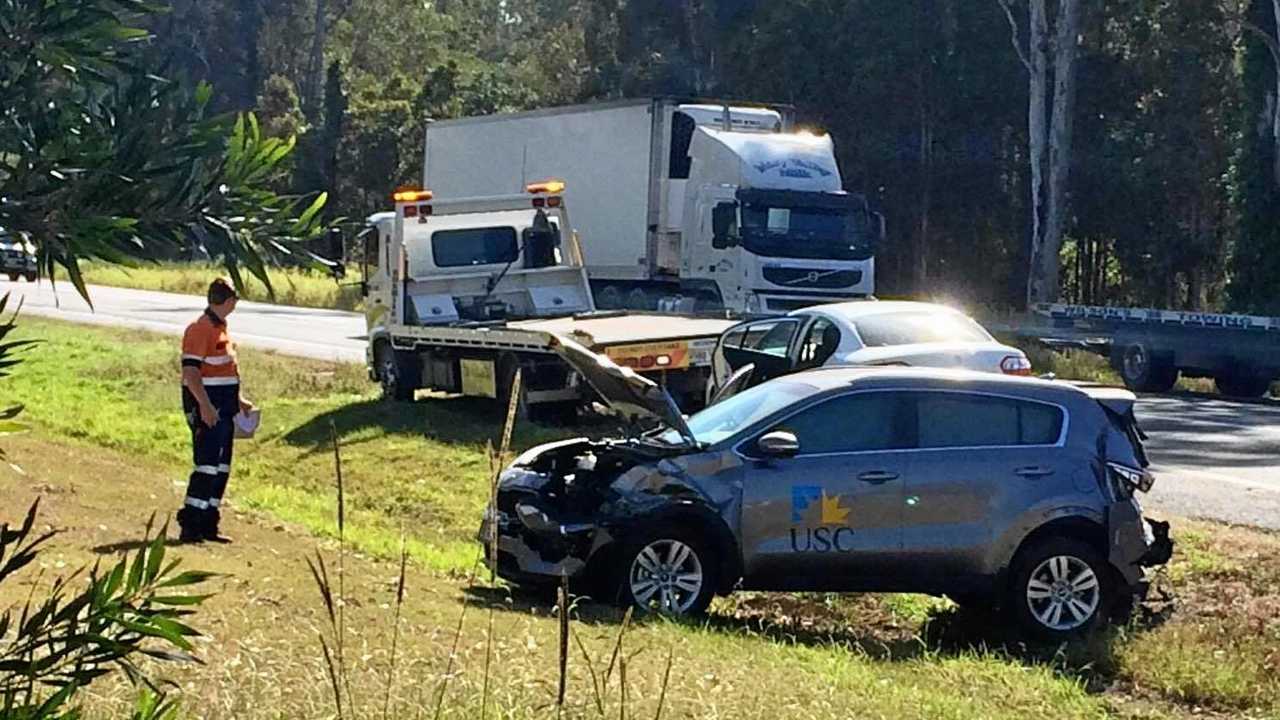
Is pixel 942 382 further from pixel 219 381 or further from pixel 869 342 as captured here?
pixel 869 342

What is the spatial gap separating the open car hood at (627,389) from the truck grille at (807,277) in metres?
14.5

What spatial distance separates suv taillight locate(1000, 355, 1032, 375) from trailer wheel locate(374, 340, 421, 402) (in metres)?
8.35

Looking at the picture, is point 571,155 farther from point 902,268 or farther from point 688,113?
point 902,268

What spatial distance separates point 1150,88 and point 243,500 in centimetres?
3723

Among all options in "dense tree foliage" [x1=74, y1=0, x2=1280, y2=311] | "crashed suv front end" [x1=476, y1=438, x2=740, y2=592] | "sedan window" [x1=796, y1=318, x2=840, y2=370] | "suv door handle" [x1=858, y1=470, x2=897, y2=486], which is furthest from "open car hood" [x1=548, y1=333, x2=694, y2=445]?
"dense tree foliage" [x1=74, y1=0, x2=1280, y2=311]

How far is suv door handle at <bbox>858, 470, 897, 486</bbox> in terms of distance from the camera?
10758 mm

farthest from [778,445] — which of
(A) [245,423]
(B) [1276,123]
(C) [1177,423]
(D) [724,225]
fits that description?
(B) [1276,123]

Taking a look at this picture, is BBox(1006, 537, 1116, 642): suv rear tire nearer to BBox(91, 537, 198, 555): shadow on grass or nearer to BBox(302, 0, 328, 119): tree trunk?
BBox(91, 537, 198, 555): shadow on grass

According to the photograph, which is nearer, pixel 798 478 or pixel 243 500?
pixel 798 478

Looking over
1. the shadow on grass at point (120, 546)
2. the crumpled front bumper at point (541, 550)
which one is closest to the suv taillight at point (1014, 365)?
the crumpled front bumper at point (541, 550)

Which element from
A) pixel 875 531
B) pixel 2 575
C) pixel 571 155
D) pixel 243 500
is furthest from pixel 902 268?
pixel 2 575

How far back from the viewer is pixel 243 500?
598 inches

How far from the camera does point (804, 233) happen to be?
25.5 m

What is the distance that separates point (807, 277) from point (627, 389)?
611 inches
